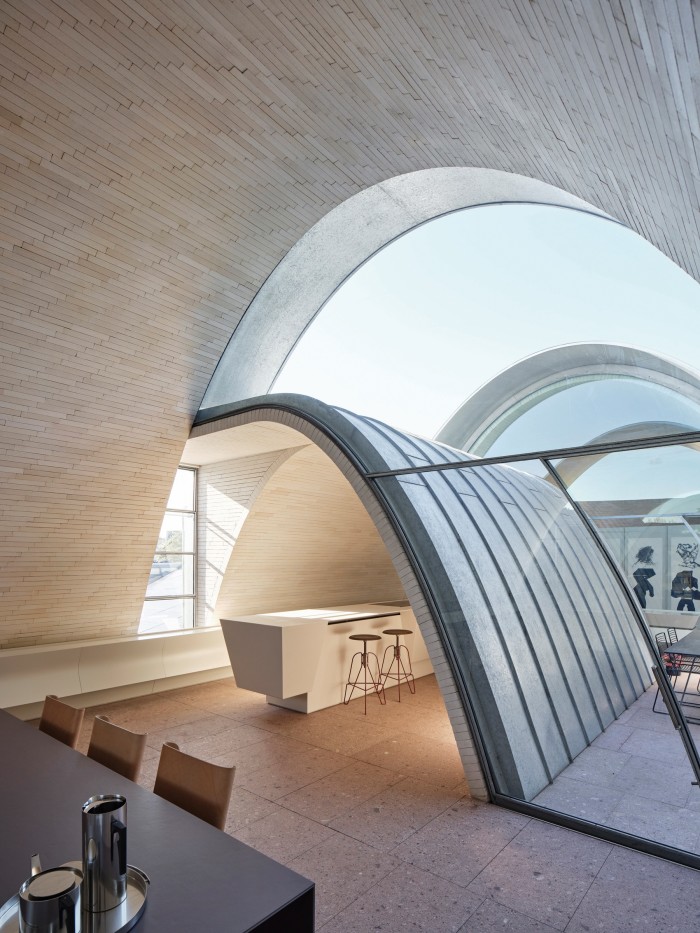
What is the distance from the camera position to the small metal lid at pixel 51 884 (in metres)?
1.75

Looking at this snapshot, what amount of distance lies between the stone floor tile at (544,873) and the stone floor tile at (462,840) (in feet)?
0.26

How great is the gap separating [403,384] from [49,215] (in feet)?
17.0

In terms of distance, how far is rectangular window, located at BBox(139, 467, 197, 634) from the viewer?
1112 centimetres

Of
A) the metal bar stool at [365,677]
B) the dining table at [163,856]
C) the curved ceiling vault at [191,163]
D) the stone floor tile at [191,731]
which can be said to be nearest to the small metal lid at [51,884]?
the dining table at [163,856]

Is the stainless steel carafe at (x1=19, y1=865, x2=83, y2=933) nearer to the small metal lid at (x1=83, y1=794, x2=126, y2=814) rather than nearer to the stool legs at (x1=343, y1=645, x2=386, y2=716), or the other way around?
the small metal lid at (x1=83, y1=794, x2=126, y2=814)

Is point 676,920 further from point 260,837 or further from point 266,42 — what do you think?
point 266,42

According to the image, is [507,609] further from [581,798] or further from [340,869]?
[340,869]

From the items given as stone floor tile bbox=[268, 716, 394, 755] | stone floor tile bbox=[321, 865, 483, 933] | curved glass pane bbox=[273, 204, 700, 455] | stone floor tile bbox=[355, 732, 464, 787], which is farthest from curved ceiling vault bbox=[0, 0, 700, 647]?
stone floor tile bbox=[355, 732, 464, 787]

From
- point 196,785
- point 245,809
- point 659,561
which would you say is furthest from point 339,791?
point 659,561

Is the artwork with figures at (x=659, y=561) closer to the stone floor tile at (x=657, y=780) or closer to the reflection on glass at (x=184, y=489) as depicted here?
the stone floor tile at (x=657, y=780)

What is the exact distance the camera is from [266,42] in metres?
5.44

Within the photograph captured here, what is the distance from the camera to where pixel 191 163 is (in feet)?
21.1

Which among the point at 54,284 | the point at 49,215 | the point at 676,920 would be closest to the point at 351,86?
the point at 49,215

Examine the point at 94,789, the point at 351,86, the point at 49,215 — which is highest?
the point at 351,86
